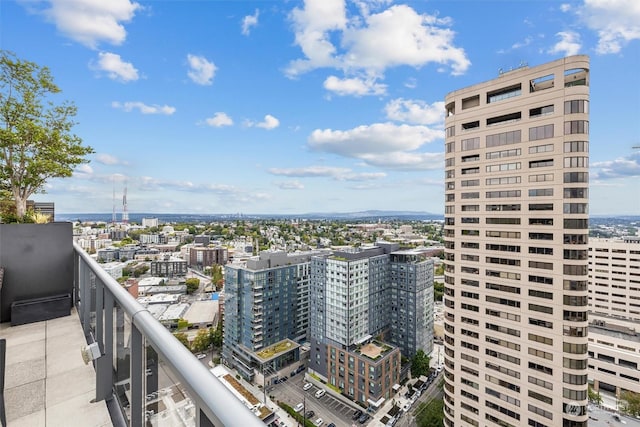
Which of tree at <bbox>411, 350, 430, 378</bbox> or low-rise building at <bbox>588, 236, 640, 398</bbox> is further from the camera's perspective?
tree at <bbox>411, 350, 430, 378</bbox>

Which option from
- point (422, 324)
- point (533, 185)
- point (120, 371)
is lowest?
point (422, 324)

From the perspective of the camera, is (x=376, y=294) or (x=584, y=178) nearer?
(x=584, y=178)

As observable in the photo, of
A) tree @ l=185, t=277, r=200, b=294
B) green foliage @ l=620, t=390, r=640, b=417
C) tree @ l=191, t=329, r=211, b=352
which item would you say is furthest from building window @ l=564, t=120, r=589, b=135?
tree @ l=185, t=277, r=200, b=294

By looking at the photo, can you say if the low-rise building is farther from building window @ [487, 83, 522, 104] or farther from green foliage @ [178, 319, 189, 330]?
green foliage @ [178, 319, 189, 330]

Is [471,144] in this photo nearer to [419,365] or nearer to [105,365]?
[105,365]

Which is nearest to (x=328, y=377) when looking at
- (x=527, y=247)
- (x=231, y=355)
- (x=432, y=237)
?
(x=231, y=355)

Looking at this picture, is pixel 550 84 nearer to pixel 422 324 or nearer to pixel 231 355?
pixel 422 324

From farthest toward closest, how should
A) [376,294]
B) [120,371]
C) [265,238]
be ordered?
1. [265,238]
2. [376,294]
3. [120,371]
